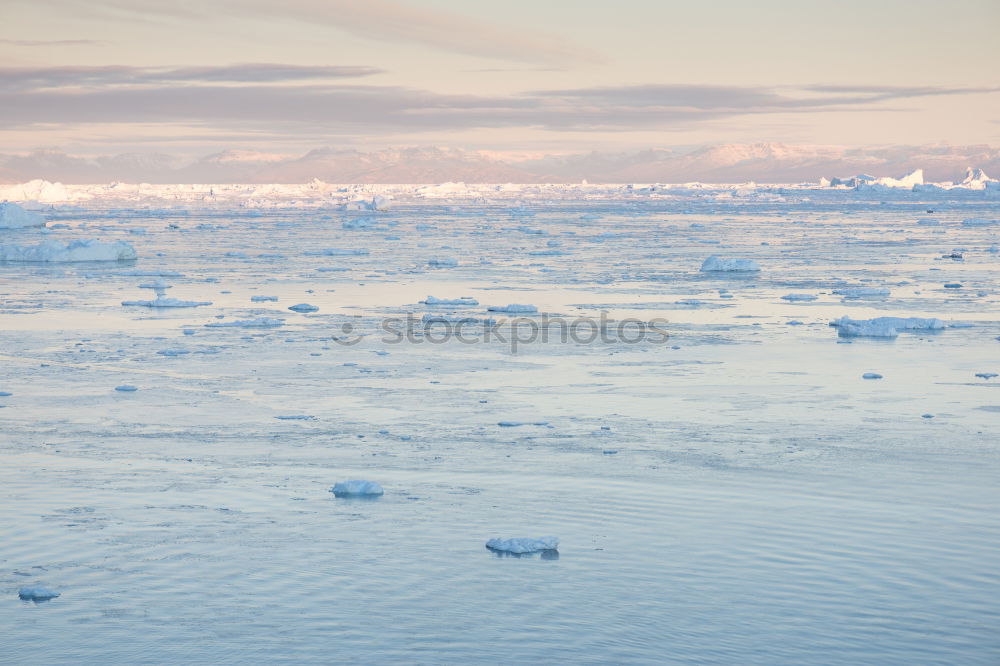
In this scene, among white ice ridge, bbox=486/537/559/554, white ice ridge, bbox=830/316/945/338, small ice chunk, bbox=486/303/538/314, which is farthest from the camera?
small ice chunk, bbox=486/303/538/314

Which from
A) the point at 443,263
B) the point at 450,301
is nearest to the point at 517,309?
the point at 450,301

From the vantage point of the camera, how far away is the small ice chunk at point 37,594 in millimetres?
7398

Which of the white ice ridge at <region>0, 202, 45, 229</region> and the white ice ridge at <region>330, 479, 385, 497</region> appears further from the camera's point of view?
the white ice ridge at <region>0, 202, 45, 229</region>

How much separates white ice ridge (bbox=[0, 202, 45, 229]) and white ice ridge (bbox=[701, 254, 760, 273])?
31474 millimetres

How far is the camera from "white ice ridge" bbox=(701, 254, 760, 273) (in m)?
29.2

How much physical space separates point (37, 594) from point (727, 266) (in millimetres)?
23328

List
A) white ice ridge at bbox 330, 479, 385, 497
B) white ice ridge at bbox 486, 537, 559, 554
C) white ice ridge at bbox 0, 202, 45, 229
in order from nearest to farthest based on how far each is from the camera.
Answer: white ice ridge at bbox 486, 537, 559, 554 < white ice ridge at bbox 330, 479, 385, 497 < white ice ridge at bbox 0, 202, 45, 229

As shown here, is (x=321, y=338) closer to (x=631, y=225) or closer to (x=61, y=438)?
(x=61, y=438)

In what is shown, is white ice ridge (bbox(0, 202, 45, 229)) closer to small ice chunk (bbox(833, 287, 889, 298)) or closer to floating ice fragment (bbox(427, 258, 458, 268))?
floating ice fragment (bbox(427, 258, 458, 268))

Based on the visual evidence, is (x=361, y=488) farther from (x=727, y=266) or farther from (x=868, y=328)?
(x=727, y=266)

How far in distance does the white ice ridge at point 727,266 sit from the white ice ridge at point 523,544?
21.5m

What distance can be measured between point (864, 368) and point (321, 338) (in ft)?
23.5

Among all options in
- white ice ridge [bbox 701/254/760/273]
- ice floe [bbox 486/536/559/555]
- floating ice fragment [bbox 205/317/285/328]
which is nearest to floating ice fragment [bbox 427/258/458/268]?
white ice ridge [bbox 701/254/760/273]

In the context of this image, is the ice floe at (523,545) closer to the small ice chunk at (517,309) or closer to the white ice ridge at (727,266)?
the small ice chunk at (517,309)
